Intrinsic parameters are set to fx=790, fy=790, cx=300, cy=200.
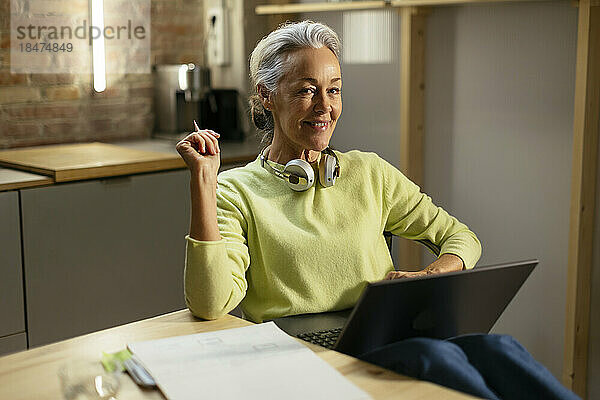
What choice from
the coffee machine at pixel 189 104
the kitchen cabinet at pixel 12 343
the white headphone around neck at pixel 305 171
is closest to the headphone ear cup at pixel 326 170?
the white headphone around neck at pixel 305 171

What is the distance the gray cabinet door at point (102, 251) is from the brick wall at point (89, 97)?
598mm

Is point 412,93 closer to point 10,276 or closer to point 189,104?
point 189,104

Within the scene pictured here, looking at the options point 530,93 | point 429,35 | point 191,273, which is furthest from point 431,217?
point 429,35

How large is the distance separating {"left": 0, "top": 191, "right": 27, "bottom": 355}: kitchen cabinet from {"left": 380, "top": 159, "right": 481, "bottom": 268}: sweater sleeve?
132cm

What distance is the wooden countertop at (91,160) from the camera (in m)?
2.70

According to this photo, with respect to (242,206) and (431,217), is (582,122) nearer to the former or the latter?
(431,217)

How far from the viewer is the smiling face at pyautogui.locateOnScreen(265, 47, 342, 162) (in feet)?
6.09

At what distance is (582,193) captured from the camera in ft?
8.30

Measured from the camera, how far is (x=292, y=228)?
6.01 ft

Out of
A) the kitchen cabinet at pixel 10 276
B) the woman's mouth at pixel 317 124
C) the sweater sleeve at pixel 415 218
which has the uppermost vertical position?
the woman's mouth at pixel 317 124

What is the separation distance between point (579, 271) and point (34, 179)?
5.97ft

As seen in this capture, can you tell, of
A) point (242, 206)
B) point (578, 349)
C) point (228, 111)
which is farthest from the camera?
point (228, 111)

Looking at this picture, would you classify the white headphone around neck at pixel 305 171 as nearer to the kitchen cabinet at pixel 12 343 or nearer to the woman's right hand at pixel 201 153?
the woman's right hand at pixel 201 153

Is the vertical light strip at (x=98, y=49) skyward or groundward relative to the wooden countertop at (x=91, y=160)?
skyward
